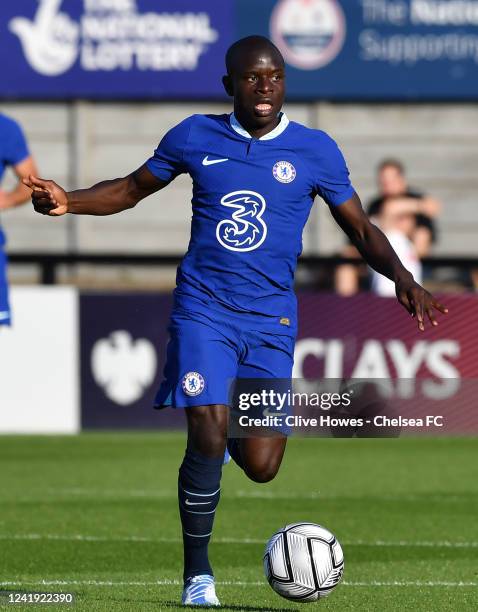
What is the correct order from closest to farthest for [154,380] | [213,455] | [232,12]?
[213,455], [154,380], [232,12]

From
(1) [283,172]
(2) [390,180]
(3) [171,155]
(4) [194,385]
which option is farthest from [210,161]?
(2) [390,180]

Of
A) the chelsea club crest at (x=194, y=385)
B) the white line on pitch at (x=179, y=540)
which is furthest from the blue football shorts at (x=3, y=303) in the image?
the chelsea club crest at (x=194, y=385)

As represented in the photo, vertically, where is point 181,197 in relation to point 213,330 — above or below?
below

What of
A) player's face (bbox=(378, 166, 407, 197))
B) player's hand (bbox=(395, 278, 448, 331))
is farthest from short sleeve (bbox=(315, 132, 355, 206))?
player's face (bbox=(378, 166, 407, 197))

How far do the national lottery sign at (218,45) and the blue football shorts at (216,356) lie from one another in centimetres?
1214

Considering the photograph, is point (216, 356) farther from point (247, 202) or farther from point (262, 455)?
point (247, 202)

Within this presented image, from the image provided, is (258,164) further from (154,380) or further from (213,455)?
(154,380)

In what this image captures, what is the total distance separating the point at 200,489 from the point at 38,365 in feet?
26.1

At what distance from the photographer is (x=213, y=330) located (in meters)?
6.36

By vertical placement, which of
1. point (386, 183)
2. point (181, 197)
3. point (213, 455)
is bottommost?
A: point (181, 197)

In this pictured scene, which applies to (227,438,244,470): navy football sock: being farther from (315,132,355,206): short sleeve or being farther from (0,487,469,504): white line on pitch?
(0,487,469,504): white line on pitch

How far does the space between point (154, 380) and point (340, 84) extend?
5665mm

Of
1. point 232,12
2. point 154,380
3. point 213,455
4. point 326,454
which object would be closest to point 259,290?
point 213,455

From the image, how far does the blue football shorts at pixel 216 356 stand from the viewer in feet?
20.6
